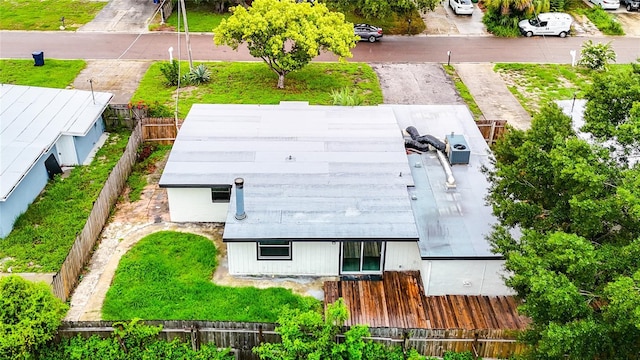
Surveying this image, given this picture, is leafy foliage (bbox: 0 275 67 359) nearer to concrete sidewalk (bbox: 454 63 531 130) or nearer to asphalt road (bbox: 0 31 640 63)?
concrete sidewalk (bbox: 454 63 531 130)

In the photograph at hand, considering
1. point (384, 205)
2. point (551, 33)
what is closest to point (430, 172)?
point (384, 205)

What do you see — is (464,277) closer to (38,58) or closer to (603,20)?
(38,58)

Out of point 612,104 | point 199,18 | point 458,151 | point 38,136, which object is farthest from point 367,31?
point 612,104

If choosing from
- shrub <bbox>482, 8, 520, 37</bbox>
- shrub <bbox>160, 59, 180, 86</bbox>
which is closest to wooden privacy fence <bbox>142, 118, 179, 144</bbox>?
shrub <bbox>160, 59, 180, 86</bbox>

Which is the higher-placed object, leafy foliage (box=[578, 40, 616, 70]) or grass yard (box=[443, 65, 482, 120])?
leafy foliage (box=[578, 40, 616, 70])

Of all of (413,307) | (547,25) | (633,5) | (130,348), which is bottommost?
(413,307)

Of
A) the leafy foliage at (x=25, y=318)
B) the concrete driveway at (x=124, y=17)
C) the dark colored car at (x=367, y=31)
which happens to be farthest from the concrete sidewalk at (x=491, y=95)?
the leafy foliage at (x=25, y=318)

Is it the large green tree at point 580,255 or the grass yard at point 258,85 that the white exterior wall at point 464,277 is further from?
the grass yard at point 258,85
